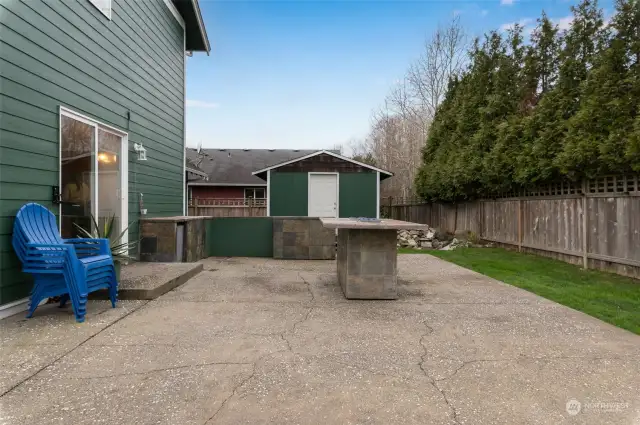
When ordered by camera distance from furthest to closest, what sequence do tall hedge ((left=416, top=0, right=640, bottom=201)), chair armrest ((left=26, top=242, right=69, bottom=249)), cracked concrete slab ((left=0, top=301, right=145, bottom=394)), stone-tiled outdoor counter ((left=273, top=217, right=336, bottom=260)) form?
stone-tiled outdoor counter ((left=273, top=217, right=336, bottom=260)) < tall hedge ((left=416, top=0, right=640, bottom=201)) < chair armrest ((left=26, top=242, right=69, bottom=249)) < cracked concrete slab ((left=0, top=301, right=145, bottom=394))

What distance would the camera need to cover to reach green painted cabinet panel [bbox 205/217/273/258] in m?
8.73

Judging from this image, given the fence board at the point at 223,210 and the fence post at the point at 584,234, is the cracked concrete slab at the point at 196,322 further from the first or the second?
the fence board at the point at 223,210

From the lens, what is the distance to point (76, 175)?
15.6 feet

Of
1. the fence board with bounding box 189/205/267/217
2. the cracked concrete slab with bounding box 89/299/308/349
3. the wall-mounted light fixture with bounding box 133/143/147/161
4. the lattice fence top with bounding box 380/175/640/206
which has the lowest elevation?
the cracked concrete slab with bounding box 89/299/308/349

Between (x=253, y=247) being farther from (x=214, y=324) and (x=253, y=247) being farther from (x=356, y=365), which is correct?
(x=356, y=365)

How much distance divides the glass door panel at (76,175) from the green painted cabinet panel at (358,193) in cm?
810

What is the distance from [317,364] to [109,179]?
191 inches

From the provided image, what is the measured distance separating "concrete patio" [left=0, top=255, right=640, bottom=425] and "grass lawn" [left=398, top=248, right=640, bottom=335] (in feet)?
1.43

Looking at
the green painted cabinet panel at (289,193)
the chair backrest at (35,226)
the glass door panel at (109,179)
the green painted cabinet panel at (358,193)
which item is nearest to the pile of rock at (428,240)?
the green painted cabinet panel at (358,193)

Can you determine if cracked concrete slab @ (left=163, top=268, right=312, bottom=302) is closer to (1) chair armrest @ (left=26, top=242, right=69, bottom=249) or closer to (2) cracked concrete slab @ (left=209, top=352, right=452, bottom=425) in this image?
(1) chair armrest @ (left=26, top=242, right=69, bottom=249)

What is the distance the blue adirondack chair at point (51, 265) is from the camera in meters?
3.30

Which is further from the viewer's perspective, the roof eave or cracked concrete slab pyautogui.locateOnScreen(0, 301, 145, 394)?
the roof eave

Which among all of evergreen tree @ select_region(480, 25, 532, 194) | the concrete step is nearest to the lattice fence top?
evergreen tree @ select_region(480, 25, 532, 194)

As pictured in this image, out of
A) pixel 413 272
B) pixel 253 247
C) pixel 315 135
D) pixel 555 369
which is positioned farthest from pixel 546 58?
pixel 315 135
